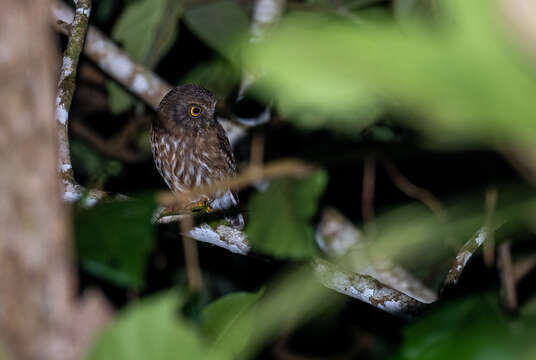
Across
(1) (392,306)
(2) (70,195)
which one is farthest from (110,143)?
(1) (392,306)

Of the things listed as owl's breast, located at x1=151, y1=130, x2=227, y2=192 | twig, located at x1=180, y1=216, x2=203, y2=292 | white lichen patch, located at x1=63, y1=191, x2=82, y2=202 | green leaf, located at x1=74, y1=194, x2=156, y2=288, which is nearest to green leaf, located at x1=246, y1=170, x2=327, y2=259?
green leaf, located at x1=74, y1=194, x2=156, y2=288

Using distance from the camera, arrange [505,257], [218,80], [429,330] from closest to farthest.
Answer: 1. [429,330]
2. [505,257]
3. [218,80]

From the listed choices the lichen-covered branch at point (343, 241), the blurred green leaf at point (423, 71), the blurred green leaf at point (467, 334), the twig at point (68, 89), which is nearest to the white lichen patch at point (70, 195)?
the twig at point (68, 89)

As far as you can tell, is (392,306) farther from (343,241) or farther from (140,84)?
(140,84)

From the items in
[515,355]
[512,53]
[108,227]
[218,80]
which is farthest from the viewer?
[218,80]

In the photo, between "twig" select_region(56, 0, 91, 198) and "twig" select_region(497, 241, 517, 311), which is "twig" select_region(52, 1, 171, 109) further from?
"twig" select_region(497, 241, 517, 311)

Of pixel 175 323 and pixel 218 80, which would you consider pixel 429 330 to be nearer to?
pixel 175 323

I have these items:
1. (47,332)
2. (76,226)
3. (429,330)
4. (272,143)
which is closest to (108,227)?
(76,226)
